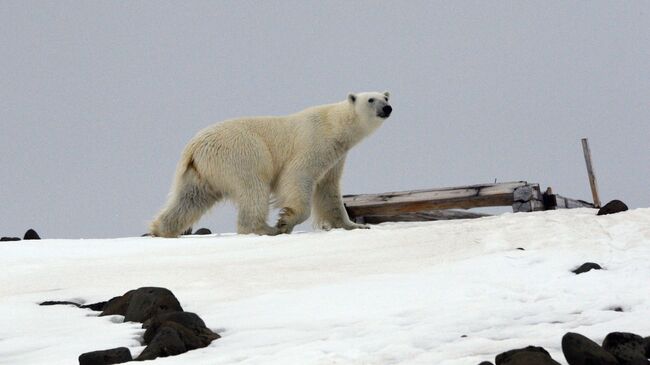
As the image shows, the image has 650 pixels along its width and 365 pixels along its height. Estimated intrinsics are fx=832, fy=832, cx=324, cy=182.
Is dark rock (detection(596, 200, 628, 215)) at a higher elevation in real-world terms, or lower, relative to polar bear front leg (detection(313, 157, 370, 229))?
lower

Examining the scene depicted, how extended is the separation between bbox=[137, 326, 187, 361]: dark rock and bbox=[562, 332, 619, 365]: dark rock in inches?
63.0

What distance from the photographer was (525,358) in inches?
121

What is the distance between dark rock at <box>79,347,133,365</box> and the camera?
343 cm

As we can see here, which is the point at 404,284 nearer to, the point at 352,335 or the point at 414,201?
the point at 352,335

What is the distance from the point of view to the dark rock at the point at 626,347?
3256 mm

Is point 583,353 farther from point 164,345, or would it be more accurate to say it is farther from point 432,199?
point 432,199

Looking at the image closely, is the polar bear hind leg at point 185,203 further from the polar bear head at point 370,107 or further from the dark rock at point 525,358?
the dark rock at point 525,358

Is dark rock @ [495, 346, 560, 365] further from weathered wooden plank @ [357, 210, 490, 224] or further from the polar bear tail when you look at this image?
weathered wooden plank @ [357, 210, 490, 224]

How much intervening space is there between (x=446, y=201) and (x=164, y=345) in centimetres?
850

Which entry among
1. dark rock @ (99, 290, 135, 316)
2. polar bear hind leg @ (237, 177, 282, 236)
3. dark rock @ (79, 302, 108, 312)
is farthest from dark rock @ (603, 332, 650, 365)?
polar bear hind leg @ (237, 177, 282, 236)

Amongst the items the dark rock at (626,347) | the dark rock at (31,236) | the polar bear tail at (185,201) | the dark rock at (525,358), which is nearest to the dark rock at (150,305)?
the dark rock at (525,358)

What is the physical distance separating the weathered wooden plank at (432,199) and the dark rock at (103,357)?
8.52 m

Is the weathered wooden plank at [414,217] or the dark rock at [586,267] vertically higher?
the weathered wooden plank at [414,217]

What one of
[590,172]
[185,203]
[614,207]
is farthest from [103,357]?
[590,172]
